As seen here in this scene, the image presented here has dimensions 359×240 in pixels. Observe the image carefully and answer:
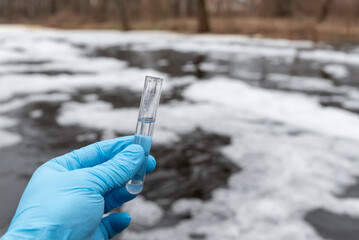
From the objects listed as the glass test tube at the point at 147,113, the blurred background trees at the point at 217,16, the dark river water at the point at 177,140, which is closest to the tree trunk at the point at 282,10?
the blurred background trees at the point at 217,16

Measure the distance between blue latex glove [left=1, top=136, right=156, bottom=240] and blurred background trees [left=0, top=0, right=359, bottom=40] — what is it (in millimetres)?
14617

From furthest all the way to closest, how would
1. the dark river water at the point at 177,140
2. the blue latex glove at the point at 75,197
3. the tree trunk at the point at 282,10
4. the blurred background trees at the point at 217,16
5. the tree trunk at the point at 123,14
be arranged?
the tree trunk at the point at 282,10 < the tree trunk at the point at 123,14 < the blurred background trees at the point at 217,16 < the dark river water at the point at 177,140 < the blue latex glove at the point at 75,197

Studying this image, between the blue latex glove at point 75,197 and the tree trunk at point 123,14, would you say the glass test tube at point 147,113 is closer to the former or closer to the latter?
the blue latex glove at point 75,197

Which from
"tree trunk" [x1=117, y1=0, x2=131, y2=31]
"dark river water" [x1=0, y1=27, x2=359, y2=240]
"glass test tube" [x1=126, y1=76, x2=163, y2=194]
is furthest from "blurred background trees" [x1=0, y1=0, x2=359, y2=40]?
"glass test tube" [x1=126, y1=76, x2=163, y2=194]

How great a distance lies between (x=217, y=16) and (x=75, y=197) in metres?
26.2

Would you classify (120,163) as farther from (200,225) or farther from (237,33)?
(237,33)

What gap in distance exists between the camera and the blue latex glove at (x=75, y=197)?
1.15 metres

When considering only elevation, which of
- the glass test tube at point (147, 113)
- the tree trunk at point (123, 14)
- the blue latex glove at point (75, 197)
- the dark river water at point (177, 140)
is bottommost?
the dark river water at point (177, 140)

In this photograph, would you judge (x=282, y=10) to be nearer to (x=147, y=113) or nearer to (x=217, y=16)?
(x=217, y=16)

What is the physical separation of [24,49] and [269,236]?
11.7 m

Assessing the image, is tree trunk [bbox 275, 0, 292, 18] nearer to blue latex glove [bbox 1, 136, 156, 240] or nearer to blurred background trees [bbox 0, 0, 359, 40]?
blurred background trees [bbox 0, 0, 359, 40]

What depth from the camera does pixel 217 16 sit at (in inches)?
1003

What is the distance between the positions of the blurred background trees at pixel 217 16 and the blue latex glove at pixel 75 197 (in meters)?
14.6

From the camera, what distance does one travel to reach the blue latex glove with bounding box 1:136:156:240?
115cm
